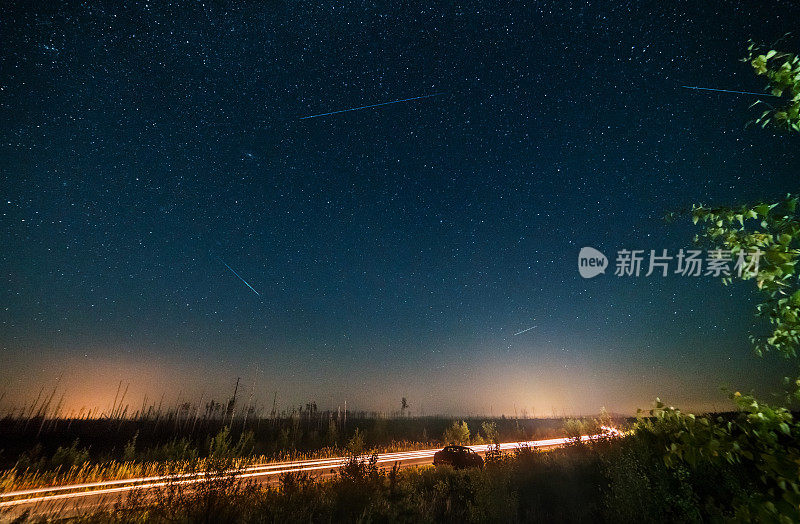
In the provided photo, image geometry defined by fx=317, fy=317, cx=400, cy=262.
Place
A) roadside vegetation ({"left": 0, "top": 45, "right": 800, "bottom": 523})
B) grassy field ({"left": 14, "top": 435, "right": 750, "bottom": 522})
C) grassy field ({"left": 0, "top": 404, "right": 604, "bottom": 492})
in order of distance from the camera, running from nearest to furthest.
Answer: roadside vegetation ({"left": 0, "top": 45, "right": 800, "bottom": 523}), grassy field ({"left": 14, "top": 435, "right": 750, "bottom": 522}), grassy field ({"left": 0, "top": 404, "right": 604, "bottom": 492})

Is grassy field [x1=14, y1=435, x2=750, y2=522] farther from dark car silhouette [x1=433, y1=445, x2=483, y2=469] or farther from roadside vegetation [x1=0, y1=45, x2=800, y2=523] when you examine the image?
dark car silhouette [x1=433, y1=445, x2=483, y2=469]

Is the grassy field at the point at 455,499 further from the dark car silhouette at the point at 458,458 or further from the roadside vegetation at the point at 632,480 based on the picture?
the dark car silhouette at the point at 458,458

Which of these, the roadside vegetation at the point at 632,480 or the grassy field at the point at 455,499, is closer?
the roadside vegetation at the point at 632,480

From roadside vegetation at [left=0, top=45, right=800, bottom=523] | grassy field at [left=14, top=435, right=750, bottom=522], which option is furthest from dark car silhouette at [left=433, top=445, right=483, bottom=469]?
grassy field at [left=14, top=435, right=750, bottom=522]

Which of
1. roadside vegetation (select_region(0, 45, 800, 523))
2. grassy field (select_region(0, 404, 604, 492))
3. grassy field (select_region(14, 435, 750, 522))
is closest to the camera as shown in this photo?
roadside vegetation (select_region(0, 45, 800, 523))

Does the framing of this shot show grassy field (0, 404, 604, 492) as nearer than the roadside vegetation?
No

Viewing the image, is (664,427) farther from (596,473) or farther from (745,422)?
(596,473)

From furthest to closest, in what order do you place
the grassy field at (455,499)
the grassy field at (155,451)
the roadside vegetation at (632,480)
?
the grassy field at (155,451) → the grassy field at (455,499) → the roadside vegetation at (632,480)

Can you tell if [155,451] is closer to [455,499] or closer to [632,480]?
[455,499]

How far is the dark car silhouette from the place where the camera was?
1666cm

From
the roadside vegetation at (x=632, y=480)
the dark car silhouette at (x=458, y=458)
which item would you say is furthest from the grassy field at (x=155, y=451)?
the dark car silhouette at (x=458, y=458)

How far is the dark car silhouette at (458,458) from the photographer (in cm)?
1666

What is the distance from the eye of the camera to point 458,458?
1728 cm

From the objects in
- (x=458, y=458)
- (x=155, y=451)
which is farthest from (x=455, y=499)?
(x=155, y=451)
